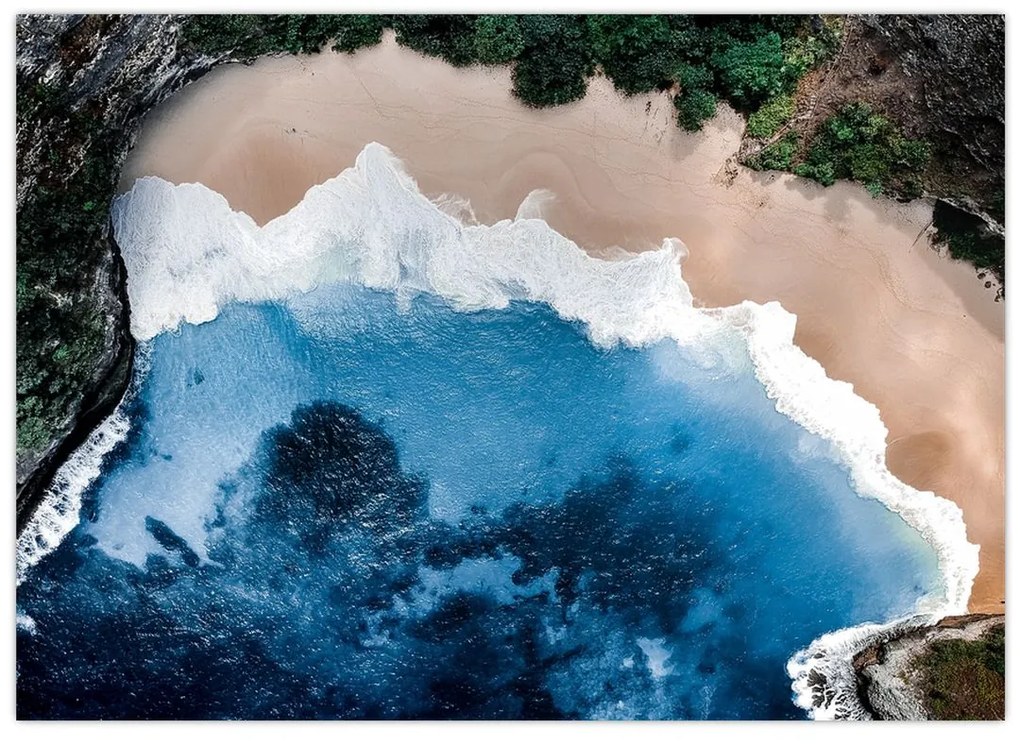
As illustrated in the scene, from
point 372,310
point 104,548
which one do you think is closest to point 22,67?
point 372,310

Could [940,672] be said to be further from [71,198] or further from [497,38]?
[71,198]

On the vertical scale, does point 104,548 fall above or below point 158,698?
above

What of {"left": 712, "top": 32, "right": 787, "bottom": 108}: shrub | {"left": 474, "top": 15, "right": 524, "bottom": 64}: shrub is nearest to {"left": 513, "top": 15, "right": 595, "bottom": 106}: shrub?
{"left": 474, "top": 15, "right": 524, "bottom": 64}: shrub

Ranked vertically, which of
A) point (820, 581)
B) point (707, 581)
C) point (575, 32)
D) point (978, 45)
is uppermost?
point (978, 45)

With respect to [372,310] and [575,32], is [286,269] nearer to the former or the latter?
[372,310]

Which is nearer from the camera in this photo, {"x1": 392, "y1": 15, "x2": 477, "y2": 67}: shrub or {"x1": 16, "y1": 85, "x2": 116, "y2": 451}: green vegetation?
{"x1": 16, "y1": 85, "x2": 116, "y2": 451}: green vegetation

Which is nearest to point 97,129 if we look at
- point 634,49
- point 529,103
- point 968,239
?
point 529,103

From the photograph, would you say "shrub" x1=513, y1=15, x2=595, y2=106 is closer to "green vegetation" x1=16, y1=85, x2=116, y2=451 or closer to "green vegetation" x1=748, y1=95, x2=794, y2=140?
"green vegetation" x1=748, y1=95, x2=794, y2=140
